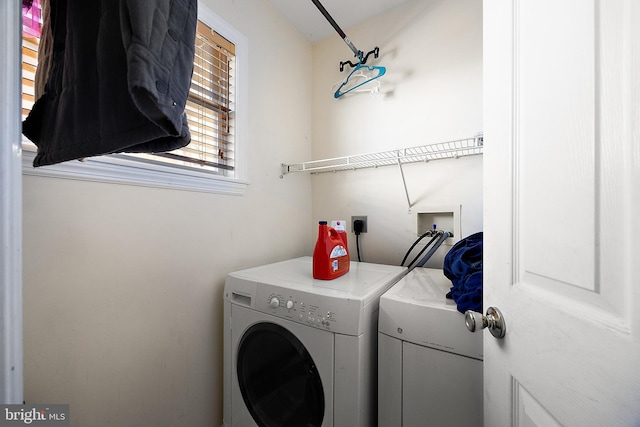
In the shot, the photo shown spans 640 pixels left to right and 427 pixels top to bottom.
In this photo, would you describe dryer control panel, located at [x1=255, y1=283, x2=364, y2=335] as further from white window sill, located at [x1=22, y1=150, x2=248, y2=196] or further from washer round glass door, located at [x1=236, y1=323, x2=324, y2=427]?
white window sill, located at [x1=22, y1=150, x2=248, y2=196]

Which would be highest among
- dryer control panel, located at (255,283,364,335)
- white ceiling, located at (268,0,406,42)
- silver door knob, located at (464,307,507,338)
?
white ceiling, located at (268,0,406,42)

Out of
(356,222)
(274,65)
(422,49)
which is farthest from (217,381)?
(422,49)

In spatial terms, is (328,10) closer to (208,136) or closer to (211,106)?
(211,106)

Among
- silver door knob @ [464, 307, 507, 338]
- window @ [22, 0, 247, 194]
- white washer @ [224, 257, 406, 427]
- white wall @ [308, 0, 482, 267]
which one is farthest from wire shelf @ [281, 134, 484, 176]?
silver door knob @ [464, 307, 507, 338]

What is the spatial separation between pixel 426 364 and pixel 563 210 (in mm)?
647

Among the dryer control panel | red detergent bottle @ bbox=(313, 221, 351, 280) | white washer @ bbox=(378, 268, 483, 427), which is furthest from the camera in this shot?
red detergent bottle @ bbox=(313, 221, 351, 280)

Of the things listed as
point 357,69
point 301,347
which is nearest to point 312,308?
point 301,347

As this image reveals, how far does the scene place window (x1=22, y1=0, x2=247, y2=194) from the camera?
1005mm

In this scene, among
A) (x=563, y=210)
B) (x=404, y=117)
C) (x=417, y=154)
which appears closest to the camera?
(x=563, y=210)

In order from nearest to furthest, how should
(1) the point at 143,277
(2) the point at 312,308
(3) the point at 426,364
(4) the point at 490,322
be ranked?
(4) the point at 490,322, (3) the point at 426,364, (2) the point at 312,308, (1) the point at 143,277

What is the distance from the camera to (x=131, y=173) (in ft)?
3.19

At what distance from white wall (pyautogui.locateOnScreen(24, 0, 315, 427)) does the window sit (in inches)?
2.5

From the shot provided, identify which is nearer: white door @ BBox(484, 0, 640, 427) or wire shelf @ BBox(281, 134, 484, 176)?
white door @ BBox(484, 0, 640, 427)

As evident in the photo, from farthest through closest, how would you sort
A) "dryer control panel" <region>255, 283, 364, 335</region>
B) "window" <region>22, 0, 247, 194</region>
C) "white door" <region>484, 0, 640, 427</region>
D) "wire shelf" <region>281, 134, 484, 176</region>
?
"wire shelf" <region>281, 134, 484, 176</region> < "window" <region>22, 0, 247, 194</region> < "dryer control panel" <region>255, 283, 364, 335</region> < "white door" <region>484, 0, 640, 427</region>
